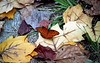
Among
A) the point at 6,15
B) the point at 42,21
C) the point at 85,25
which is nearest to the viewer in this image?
the point at 85,25

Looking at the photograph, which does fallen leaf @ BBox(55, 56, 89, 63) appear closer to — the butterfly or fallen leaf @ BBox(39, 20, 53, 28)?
the butterfly

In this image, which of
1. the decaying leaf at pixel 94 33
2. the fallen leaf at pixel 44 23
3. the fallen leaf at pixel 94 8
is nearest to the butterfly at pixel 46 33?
the fallen leaf at pixel 44 23

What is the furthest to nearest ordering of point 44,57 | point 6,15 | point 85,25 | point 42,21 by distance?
point 6,15
point 42,21
point 85,25
point 44,57

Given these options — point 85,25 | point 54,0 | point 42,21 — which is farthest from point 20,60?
point 54,0

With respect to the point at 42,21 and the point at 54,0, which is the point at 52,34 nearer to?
the point at 42,21

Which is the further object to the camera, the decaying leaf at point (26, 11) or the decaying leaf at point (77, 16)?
the decaying leaf at point (26, 11)

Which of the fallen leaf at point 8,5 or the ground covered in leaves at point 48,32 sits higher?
the fallen leaf at point 8,5

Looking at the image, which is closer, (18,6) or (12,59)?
(12,59)

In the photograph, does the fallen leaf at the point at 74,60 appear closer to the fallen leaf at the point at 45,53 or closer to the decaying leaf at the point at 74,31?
the fallen leaf at the point at 45,53
